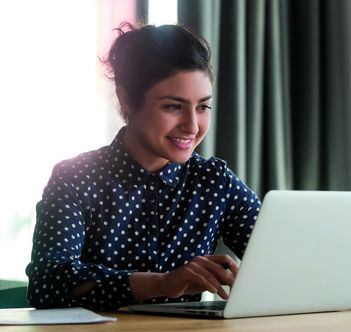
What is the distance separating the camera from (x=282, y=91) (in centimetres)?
298

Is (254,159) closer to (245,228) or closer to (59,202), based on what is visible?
(245,228)

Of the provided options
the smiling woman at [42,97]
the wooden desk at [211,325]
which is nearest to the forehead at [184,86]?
the wooden desk at [211,325]

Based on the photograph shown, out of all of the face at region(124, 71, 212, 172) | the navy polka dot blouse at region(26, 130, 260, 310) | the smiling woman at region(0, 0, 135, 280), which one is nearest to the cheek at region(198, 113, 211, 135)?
the face at region(124, 71, 212, 172)

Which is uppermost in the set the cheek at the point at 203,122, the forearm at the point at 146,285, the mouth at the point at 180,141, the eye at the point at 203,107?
the eye at the point at 203,107

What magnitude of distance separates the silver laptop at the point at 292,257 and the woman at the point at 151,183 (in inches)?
16.4

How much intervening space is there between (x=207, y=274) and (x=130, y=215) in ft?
1.62

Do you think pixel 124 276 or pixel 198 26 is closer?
pixel 124 276

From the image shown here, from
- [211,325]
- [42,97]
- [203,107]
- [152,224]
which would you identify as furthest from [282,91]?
[211,325]

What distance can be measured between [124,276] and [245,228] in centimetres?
54

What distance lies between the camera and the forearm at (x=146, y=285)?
4.60ft

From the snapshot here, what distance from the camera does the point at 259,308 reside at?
128 cm

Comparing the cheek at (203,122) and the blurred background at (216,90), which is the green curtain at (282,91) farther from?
the cheek at (203,122)

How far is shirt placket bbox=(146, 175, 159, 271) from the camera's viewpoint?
180cm

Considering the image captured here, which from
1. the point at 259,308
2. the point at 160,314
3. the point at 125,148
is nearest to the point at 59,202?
the point at 125,148
